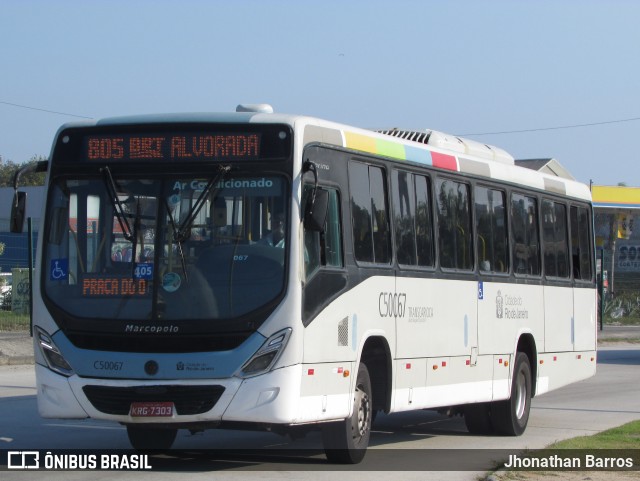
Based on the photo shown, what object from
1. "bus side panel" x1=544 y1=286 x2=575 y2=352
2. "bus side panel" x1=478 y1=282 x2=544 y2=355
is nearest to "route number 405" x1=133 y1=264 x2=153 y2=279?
"bus side panel" x1=478 y1=282 x2=544 y2=355

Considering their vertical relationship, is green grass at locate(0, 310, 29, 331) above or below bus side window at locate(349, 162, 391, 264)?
below

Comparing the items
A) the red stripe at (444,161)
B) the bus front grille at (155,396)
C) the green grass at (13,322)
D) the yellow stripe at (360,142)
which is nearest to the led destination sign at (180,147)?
the yellow stripe at (360,142)

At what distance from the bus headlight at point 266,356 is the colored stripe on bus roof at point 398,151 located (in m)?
2.27

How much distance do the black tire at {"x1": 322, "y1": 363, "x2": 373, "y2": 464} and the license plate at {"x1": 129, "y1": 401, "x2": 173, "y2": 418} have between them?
1.66 meters

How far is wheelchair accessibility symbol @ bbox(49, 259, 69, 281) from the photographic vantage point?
1081 centimetres

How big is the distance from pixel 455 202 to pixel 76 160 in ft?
15.9

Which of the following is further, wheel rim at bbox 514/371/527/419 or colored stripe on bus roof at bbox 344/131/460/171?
wheel rim at bbox 514/371/527/419

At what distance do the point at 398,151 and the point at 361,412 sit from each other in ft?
9.57

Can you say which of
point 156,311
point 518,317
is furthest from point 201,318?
point 518,317

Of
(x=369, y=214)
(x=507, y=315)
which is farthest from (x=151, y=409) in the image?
(x=507, y=315)

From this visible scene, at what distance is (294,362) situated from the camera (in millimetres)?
10203

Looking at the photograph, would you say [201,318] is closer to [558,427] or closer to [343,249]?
[343,249]

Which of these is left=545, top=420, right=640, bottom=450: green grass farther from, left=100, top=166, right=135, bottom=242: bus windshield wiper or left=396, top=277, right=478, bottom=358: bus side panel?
left=100, top=166, right=135, bottom=242: bus windshield wiper

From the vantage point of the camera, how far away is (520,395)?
15414 millimetres
